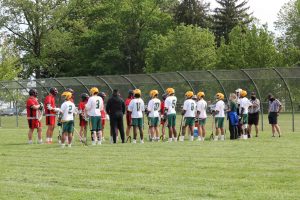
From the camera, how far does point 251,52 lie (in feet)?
199

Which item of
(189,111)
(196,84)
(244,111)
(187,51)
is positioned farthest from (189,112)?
(187,51)

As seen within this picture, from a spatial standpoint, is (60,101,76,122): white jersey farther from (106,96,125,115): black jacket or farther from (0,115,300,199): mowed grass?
(106,96,125,115): black jacket

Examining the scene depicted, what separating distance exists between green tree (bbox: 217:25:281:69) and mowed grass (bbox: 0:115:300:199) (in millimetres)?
41811

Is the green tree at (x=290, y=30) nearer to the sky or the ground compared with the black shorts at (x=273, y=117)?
nearer to the sky

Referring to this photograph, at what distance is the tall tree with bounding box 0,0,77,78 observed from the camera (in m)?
72.4

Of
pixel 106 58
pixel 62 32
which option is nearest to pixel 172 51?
pixel 106 58

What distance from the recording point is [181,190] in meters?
10.6

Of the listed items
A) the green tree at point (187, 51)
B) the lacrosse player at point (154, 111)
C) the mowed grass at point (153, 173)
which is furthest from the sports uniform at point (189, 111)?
the green tree at point (187, 51)

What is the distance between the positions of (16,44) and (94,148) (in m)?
57.0

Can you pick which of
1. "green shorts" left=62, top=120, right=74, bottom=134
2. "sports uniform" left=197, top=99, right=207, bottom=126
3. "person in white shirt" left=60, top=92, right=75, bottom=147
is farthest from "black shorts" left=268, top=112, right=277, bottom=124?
"green shorts" left=62, top=120, right=74, bottom=134

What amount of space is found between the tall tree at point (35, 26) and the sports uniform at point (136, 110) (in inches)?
2018

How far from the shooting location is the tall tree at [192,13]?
242ft

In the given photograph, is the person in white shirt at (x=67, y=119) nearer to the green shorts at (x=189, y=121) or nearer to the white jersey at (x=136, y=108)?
the white jersey at (x=136, y=108)

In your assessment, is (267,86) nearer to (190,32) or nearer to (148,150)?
(148,150)
